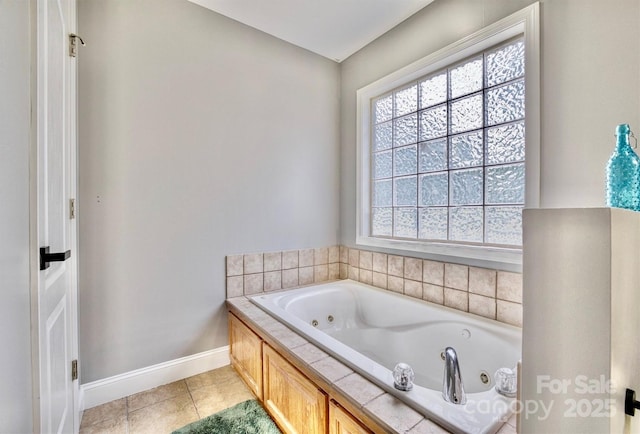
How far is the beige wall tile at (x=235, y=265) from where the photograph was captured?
2.26m

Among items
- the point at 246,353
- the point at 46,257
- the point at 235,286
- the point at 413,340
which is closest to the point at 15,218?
the point at 46,257

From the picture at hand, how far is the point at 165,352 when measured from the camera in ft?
6.57

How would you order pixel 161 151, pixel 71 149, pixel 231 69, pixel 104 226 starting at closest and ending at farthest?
pixel 71 149
pixel 104 226
pixel 161 151
pixel 231 69

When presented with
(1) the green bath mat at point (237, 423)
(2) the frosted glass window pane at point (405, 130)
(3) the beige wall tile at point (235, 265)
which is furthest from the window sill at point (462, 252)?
(1) the green bath mat at point (237, 423)

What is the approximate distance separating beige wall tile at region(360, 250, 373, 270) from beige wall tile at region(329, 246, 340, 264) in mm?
318

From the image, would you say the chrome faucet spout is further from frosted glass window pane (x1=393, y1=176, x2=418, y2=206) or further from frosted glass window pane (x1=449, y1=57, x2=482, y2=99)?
frosted glass window pane (x1=449, y1=57, x2=482, y2=99)

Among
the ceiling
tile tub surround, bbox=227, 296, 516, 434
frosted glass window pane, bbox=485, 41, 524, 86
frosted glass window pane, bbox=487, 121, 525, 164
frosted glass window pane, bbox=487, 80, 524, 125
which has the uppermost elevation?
the ceiling

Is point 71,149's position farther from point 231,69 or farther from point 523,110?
point 523,110

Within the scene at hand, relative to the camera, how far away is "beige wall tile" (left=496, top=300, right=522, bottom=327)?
1.65 m

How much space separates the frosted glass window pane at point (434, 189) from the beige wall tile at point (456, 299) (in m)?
0.65

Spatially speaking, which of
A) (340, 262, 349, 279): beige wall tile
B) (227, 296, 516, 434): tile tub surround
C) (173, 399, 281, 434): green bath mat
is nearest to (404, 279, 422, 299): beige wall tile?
(340, 262, 349, 279): beige wall tile

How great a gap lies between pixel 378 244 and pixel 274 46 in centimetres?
199

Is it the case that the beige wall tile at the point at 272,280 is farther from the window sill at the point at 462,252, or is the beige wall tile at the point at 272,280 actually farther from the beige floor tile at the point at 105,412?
the beige floor tile at the point at 105,412

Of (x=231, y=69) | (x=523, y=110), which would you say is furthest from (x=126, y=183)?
(x=523, y=110)
